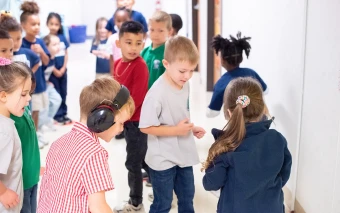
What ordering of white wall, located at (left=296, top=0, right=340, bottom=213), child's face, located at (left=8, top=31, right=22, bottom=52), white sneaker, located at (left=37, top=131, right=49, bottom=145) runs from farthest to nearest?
white sneaker, located at (left=37, top=131, right=49, bottom=145)
child's face, located at (left=8, top=31, right=22, bottom=52)
white wall, located at (left=296, top=0, right=340, bottom=213)

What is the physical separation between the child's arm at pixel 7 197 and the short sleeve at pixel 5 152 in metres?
0.07

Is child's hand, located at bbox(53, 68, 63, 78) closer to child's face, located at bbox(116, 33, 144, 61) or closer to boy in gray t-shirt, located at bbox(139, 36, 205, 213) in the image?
child's face, located at bbox(116, 33, 144, 61)

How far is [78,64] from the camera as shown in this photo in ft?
28.3

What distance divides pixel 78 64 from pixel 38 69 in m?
Result: 4.90

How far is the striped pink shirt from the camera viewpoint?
4.52ft

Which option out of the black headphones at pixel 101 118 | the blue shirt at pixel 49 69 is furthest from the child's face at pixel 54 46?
the black headphones at pixel 101 118

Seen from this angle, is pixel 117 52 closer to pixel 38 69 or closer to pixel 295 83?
pixel 38 69

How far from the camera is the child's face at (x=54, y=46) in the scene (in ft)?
14.4

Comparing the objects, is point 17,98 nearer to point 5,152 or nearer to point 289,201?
point 5,152

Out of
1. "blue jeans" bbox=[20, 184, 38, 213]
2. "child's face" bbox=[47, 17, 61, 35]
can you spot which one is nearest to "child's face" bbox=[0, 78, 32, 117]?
"blue jeans" bbox=[20, 184, 38, 213]

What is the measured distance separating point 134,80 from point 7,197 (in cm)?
111

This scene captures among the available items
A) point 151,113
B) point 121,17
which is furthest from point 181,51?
point 121,17

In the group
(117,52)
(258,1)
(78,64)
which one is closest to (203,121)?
(117,52)

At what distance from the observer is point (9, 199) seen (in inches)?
66.0
